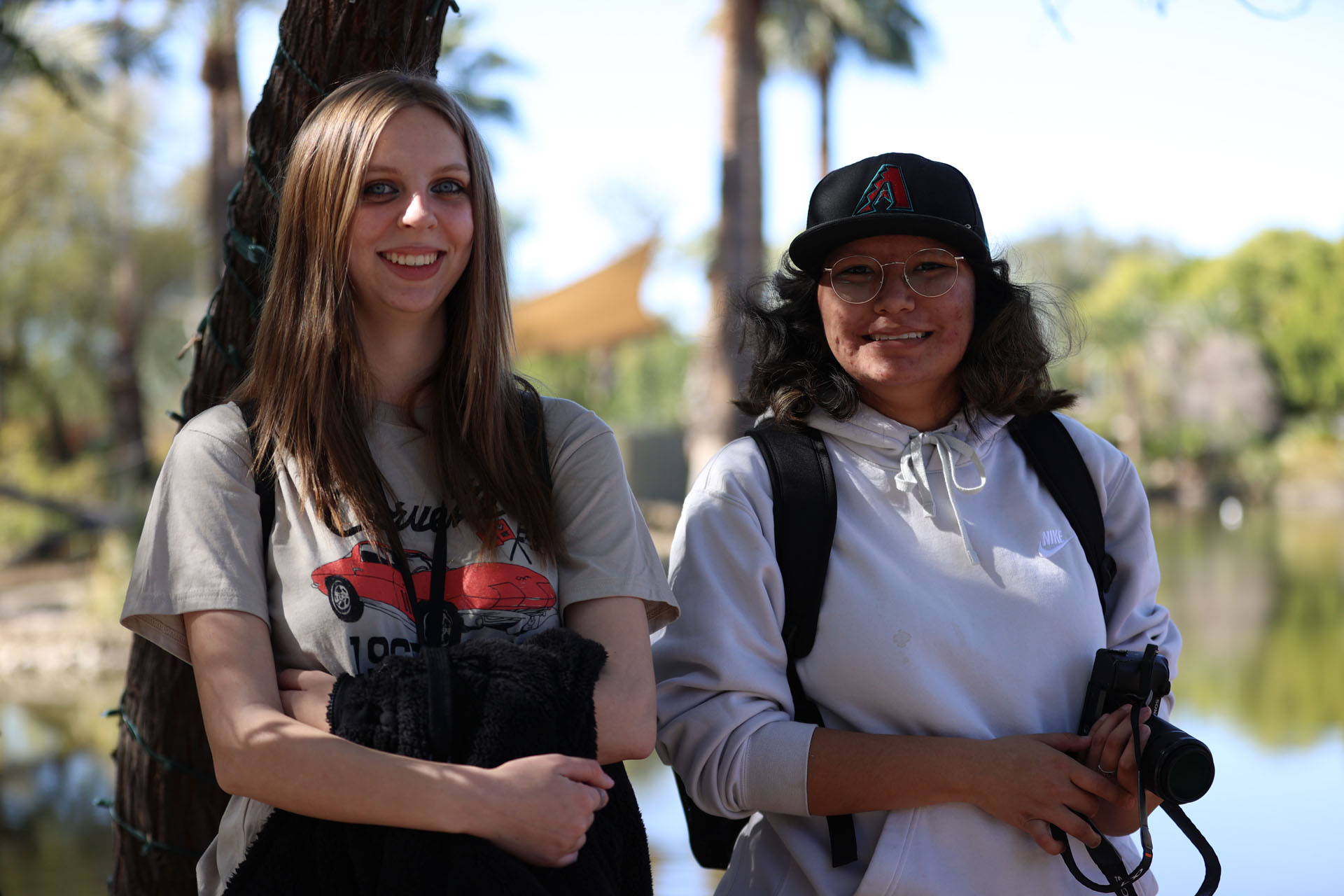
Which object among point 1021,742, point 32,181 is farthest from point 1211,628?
point 32,181

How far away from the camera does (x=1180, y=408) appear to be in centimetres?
3109

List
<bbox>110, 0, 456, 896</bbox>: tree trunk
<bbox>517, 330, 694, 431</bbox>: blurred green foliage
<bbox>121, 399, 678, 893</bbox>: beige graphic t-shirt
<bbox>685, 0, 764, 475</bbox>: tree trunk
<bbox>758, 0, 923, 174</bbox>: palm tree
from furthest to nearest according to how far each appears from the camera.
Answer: <bbox>517, 330, 694, 431</bbox>: blurred green foliage → <bbox>758, 0, 923, 174</bbox>: palm tree → <bbox>685, 0, 764, 475</bbox>: tree trunk → <bbox>110, 0, 456, 896</bbox>: tree trunk → <bbox>121, 399, 678, 893</bbox>: beige graphic t-shirt

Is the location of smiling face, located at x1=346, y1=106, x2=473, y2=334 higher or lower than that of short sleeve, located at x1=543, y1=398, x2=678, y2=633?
higher

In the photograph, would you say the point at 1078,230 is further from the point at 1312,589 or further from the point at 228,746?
the point at 228,746

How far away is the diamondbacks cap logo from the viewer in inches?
78.8

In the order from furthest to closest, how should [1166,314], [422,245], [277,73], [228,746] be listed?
1. [1166,314]
2. [277,73]
3. [422,245]
4. [228,746]

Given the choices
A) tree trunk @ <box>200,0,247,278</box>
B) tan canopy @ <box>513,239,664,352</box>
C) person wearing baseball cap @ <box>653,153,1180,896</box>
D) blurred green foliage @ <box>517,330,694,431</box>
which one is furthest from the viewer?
blurred green foliage @ <box>517,330,694,431</box>

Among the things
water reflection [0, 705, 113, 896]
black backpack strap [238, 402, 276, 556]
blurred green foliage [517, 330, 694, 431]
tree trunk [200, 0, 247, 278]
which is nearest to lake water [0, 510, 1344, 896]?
water reflection [0, 705, 113, 896]

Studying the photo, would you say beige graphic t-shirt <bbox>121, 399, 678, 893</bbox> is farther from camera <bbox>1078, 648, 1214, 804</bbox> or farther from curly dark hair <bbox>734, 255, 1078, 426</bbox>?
camera <bbox>1078, 648, 1214, 804</bbox>

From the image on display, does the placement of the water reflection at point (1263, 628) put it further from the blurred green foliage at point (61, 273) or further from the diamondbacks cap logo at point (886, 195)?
the blurred green foliage at point (61, 273)

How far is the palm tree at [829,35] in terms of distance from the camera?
1636 cm

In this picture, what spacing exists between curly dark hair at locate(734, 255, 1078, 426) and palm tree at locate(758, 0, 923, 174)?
14662mm

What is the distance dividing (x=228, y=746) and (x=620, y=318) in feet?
62.9

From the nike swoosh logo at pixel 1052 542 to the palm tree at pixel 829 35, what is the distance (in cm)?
1497
